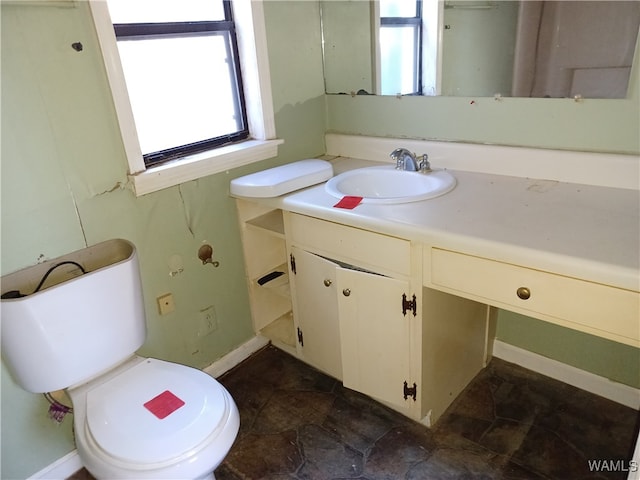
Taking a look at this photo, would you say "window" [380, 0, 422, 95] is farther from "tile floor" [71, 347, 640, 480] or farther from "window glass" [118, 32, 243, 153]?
"tile floor" [71, 347, 640, 480]

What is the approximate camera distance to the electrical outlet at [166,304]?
165 cm

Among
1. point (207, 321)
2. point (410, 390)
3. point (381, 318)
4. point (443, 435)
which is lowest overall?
point (443, 435)

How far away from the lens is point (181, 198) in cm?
163

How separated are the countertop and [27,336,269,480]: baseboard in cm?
74

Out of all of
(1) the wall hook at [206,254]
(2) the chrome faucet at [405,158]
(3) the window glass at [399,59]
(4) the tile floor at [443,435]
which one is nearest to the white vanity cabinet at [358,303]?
(4) the tile floor at [443,435]

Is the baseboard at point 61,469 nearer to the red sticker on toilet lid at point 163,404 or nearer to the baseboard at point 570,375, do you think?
the red sticker on toilet lid at point 163,404

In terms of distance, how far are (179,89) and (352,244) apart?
848mm

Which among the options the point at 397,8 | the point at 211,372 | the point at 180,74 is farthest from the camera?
the point at 211,372

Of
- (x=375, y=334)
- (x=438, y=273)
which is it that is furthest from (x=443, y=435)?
(x=438, y=273)

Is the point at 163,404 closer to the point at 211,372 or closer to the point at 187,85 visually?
the point at 211,372

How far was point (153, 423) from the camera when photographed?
1197 mm

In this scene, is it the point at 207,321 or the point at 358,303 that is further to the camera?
the point at 207,321

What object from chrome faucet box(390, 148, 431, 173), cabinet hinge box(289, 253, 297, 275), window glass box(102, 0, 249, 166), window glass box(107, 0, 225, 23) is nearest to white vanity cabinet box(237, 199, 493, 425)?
cabinet hinge box(289, 253, 297, 275)

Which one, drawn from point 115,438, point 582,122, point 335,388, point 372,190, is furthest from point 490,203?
point 115,438
